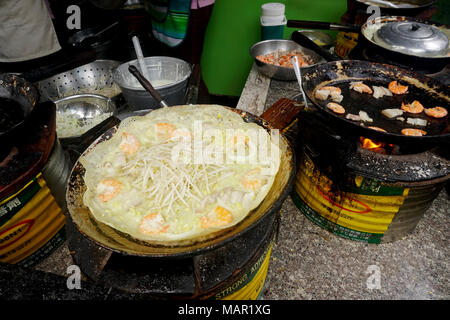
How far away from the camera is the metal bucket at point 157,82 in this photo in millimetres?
2805

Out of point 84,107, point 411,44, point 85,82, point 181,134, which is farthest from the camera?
point 85,82

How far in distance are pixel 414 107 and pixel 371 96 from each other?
30cm

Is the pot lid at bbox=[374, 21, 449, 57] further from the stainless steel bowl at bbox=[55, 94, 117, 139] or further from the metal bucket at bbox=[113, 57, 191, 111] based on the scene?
the stainless steel bowl at bbox=[55, 94, 117, 139]

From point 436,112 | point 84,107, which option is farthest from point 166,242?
point 84,107

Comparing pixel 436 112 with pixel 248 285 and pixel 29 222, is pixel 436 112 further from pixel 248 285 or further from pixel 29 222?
pixel 29 222

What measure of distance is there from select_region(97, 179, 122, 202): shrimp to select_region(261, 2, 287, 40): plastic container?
336 cm

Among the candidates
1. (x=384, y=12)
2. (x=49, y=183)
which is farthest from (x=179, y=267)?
(x=384, y=12)

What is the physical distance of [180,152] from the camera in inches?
65.0

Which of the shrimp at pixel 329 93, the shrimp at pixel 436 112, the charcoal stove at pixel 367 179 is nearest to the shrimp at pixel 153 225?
the charcoal stove at pixel 367 179

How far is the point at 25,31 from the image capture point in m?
3.31

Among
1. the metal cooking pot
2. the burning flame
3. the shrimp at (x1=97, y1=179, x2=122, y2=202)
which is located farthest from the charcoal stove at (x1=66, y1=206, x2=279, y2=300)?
the metal cooking pot

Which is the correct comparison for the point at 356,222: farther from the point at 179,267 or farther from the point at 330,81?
the point at 179,267

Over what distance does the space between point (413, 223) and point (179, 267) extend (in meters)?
1.71

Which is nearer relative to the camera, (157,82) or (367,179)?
(367,179)
